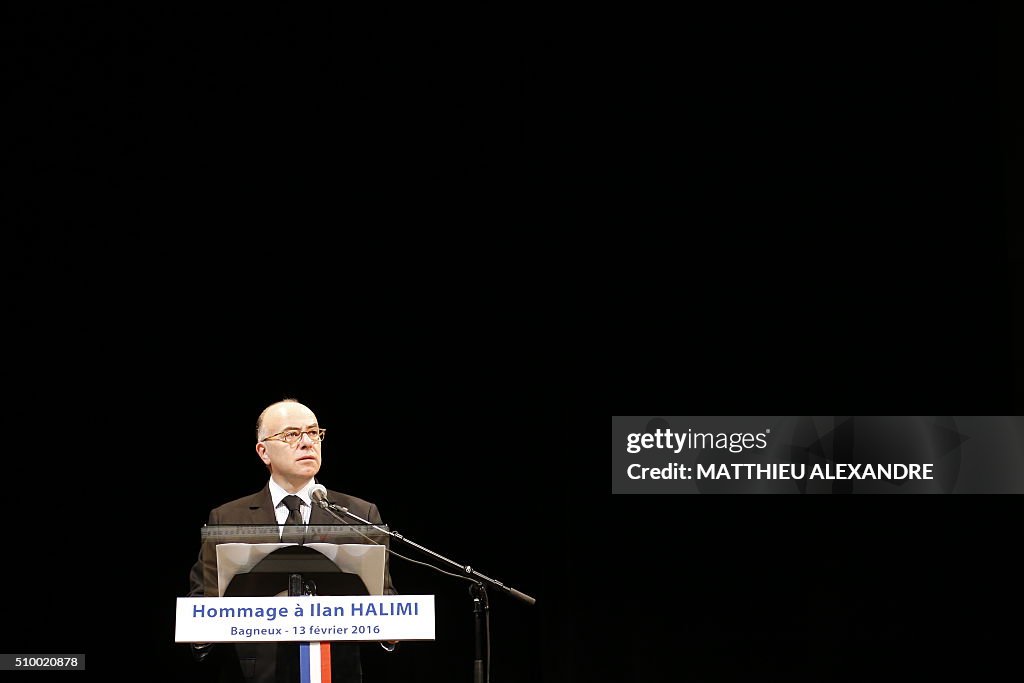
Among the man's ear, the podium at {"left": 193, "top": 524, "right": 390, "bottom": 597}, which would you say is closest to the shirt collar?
the man's ear

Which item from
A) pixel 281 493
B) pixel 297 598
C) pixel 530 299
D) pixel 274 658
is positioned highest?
pixel 530 299

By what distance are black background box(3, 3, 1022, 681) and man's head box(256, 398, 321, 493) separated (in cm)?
24

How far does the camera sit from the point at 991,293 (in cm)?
507

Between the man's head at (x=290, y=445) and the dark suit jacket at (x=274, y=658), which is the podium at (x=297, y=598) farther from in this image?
the man's head at (x=290, y=445)

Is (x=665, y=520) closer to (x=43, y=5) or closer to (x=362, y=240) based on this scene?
Answer: (x=362, y=240)

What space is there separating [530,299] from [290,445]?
1.24m

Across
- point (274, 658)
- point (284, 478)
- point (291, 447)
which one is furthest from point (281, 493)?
point (274, 658)

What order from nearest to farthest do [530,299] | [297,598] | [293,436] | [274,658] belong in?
[297,598], [274,658], [293,436], [530,299]

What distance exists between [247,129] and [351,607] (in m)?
2.60

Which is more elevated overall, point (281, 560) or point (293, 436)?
point (293, 436)

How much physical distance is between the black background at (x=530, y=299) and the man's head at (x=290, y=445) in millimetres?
236

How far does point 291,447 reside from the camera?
14.2 feet

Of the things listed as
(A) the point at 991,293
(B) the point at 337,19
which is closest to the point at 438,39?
(B) the point at 337,19

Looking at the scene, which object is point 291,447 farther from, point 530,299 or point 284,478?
point 530,299
